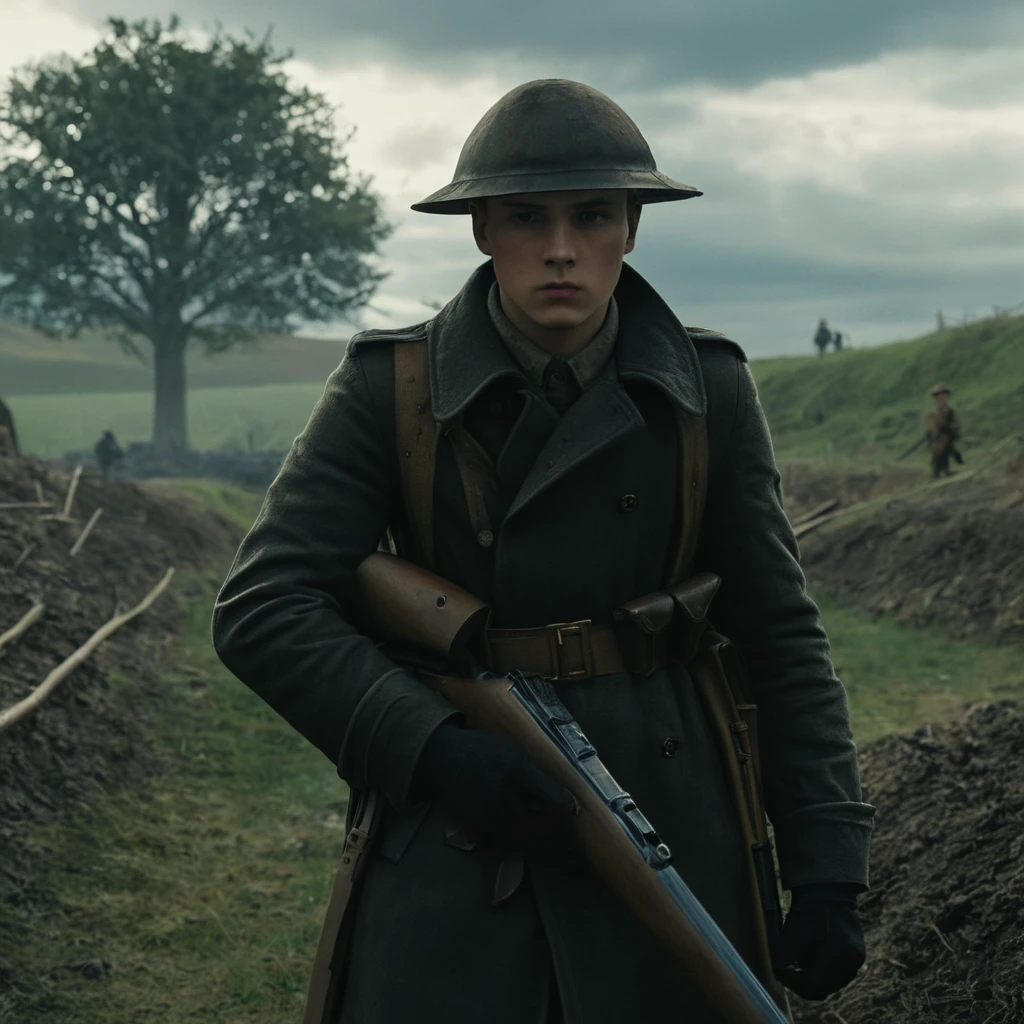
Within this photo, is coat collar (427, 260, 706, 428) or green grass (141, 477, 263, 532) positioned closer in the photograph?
coat collar (427, 260, 706, 428)

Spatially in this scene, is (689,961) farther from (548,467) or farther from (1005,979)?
(1005,979)

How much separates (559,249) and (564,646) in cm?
81

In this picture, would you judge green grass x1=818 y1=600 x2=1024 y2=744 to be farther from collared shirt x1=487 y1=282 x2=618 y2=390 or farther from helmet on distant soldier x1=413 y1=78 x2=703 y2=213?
helmet on distant soldier x1=413 y1=78 x2=703 y2=213

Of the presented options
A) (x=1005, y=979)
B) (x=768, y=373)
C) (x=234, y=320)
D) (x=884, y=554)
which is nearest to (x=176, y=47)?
(x=234, y=320)

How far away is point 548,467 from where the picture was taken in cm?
315

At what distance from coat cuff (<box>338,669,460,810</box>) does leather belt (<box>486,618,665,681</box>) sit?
164 millimetres

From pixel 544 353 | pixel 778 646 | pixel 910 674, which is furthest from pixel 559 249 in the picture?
pixel 910 674

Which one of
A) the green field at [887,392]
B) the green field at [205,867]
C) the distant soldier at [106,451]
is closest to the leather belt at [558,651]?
the green field at [205,867]

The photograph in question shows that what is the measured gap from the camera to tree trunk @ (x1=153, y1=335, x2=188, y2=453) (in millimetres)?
40719

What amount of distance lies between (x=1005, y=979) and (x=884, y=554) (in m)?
11.9

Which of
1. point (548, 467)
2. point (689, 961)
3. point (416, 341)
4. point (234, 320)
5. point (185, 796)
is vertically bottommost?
point (185, 796)

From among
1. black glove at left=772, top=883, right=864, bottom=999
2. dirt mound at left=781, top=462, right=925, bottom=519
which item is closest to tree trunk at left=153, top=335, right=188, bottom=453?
dirt mound at left=781, top=462, right=925, bottom=519

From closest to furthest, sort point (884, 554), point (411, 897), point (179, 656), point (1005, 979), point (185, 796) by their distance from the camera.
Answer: point (411, 897)
point (1005, 979)
point (185, 796)
point (179, 656)
point (884, 554)

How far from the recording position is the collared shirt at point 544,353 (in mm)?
3270
